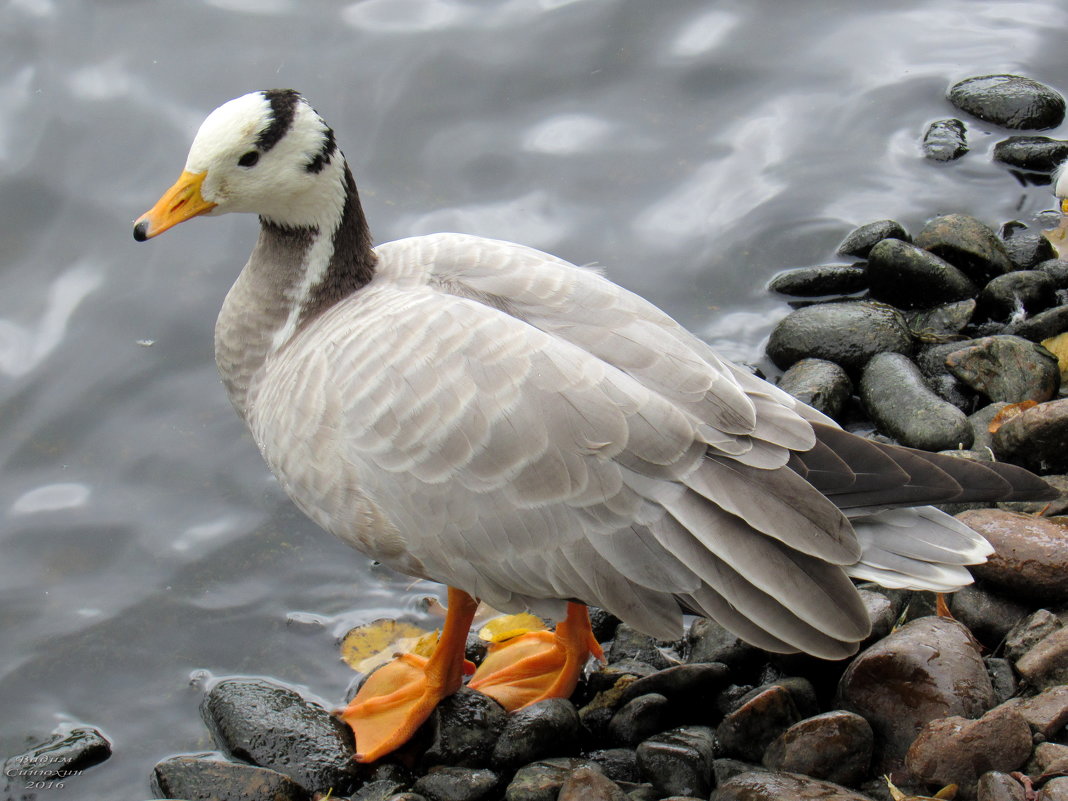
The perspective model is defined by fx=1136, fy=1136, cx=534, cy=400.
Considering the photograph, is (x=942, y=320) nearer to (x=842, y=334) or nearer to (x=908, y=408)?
(x=842, y=334)

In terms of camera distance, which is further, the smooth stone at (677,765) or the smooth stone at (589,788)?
the smooth stone at (677,765)

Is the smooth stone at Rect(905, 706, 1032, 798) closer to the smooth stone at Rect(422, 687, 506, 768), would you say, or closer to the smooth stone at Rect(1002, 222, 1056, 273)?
the smooth stone at Rect(422, 687, 506, 768)

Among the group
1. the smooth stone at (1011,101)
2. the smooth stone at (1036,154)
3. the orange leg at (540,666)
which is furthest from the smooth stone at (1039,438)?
→ the smooth stone at (1011,101)

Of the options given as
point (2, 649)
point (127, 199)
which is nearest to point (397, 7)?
point (127, 199)

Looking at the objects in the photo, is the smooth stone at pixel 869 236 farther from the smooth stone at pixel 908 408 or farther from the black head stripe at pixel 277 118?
the black head stripe at pixel 277 118

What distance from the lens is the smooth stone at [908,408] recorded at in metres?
5.79

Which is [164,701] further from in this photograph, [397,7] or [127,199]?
[397,7]

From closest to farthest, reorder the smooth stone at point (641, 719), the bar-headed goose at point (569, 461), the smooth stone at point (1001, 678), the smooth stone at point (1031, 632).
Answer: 1. the bar-headed goose at point (569, 461)
2. the smooth stone at point (1001, 678)
3. the smooth stone at point (1031, 632)
4. the smooth stone at point (641, 719)

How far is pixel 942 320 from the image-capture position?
6.84 m

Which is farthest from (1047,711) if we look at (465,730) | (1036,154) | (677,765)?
(1036,154)

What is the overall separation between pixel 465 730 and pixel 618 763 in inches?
27.5

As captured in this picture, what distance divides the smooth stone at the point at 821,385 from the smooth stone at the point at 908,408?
13 cm

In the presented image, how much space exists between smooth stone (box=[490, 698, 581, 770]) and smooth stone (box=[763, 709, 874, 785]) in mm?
920

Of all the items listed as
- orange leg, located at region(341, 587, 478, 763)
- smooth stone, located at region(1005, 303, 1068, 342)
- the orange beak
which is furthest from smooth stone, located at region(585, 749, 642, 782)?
smooth stone, located at region(1005, 303, 1068, 342)
